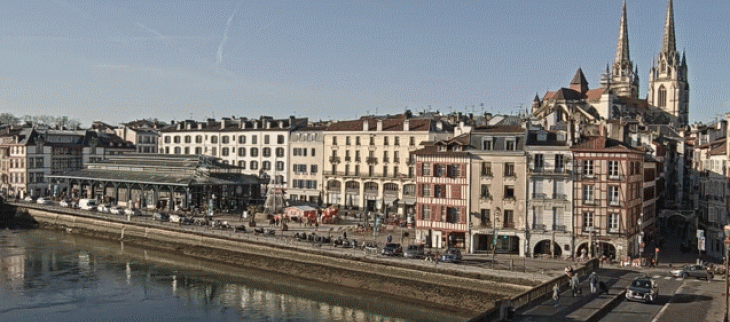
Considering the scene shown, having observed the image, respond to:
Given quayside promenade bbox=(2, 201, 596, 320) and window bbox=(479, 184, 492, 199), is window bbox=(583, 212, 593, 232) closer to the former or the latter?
quayside promenade bbox=(2, 201, 596, 320)

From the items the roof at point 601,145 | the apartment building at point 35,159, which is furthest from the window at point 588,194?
the apartment building at point 35,159

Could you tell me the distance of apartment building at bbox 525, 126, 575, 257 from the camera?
177 ft

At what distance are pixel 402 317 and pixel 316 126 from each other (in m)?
63.4

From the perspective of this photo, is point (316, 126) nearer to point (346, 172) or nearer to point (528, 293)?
point (346, 172)

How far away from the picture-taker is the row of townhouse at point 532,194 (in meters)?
53.1

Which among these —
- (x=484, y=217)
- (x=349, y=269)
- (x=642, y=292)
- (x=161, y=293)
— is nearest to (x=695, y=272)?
(x=642, y=292)

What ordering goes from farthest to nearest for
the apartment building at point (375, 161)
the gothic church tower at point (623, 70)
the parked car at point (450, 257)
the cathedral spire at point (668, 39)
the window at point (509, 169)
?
the gothic church tower at point (623, 70) → the cathedral spire at point (668, 39) → the apartment building at point (375, 161) → the window at point (509, 169) → the parked car at point (450, 257)

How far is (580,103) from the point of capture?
129625 mm

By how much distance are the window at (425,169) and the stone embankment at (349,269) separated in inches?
378

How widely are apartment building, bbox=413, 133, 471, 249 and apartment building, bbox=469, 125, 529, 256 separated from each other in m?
0.82

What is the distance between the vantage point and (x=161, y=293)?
51406mm

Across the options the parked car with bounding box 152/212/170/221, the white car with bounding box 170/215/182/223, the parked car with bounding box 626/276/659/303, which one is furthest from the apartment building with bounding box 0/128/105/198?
the parked car with bounding box 626/276/659/303

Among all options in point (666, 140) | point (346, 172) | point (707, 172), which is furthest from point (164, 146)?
point (707, 172)

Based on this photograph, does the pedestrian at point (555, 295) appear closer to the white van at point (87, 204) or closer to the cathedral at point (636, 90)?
the white van at point (87, 204)
